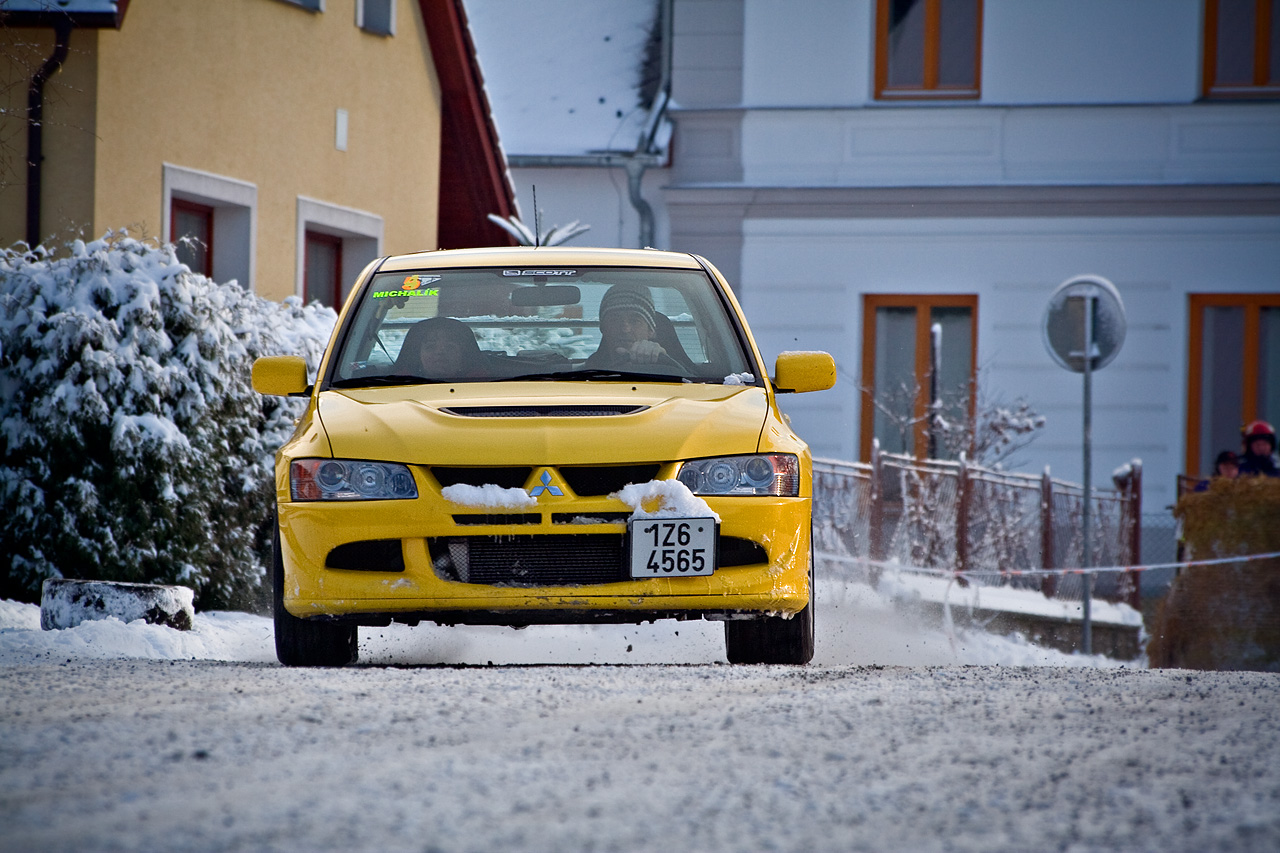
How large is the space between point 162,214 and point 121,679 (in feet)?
27.9

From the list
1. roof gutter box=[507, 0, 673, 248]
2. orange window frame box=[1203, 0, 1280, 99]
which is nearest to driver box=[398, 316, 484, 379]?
roof gutter box=[507, 0, 673, 248]

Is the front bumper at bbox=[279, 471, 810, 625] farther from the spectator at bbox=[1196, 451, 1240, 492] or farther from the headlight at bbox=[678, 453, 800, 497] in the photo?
the spectator at bbox=[1196, 451, 1240, 492]

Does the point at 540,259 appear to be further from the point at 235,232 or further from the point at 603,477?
the point at 235,232

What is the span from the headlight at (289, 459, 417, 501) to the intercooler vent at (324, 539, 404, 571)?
0.16 m

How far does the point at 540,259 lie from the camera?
743 cm

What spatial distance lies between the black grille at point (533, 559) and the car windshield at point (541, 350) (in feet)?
3.30

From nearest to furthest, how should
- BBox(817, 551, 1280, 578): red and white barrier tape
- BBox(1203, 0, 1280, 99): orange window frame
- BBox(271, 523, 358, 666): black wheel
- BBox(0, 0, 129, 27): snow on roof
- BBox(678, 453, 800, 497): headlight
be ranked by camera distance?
BBox(678, 453, 800, 497): headlight < BBox(271, 523, 358, 666): black wheel < BBox(0, 0, 129, 27): snow on roof < BBox(817, 551, 1280, 578): red and white barrier tape < BBox(1203, 0, 1280, 99): orange window frame

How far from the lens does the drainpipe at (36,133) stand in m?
12.3

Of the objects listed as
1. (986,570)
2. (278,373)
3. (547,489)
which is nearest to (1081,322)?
(986,570)

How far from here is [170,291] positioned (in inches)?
364

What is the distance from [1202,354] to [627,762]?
672 inches

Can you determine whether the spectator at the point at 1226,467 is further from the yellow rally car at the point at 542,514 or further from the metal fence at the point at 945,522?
the yellow rally car at the point at 542,514

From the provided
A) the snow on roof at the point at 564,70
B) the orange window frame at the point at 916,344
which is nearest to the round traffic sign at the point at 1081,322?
the orange window frame at the point at 916,344

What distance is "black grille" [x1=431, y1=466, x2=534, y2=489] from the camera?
5.87m
